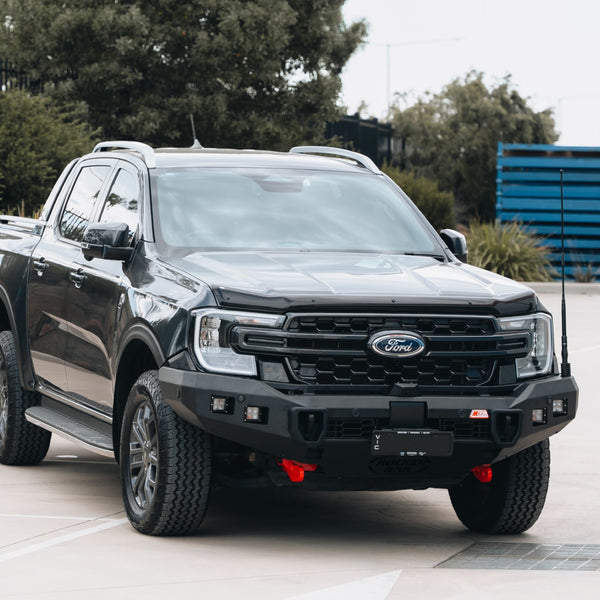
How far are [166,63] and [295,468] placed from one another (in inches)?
989

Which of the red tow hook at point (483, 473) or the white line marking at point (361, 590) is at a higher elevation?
the red tow hook at point (483, 473)

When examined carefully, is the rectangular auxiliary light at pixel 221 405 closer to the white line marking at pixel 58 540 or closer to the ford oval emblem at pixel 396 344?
the ford oval emblem at pixel 396 344

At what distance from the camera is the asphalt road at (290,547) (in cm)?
604

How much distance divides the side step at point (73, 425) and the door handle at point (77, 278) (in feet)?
2.43

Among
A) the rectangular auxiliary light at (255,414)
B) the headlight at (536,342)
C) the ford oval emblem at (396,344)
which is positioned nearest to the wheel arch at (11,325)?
the rectangular auxiliary light at (255,414)

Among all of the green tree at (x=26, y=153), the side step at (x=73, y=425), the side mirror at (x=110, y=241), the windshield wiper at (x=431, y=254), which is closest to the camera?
the side mirror at (x=110, y=241)

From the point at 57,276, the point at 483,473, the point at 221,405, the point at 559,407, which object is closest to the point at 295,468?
the point at 221,405

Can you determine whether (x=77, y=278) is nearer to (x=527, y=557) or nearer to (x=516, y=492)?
(x=516, y=492)

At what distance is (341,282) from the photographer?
6812 millimetres

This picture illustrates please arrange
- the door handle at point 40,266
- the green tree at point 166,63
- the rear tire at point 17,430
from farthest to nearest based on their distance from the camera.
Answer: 1. the green tree at point 166,63
2. the rear tire at point 17,430
3. the door handle at point 40,266

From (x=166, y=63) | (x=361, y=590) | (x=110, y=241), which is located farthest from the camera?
(x=166, y=63)

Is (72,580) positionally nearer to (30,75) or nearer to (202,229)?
(202,229)

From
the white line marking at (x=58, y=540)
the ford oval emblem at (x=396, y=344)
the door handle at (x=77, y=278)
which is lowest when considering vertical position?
the white line marking at (x=58, y=540)

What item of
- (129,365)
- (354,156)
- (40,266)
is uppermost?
(354,156)
